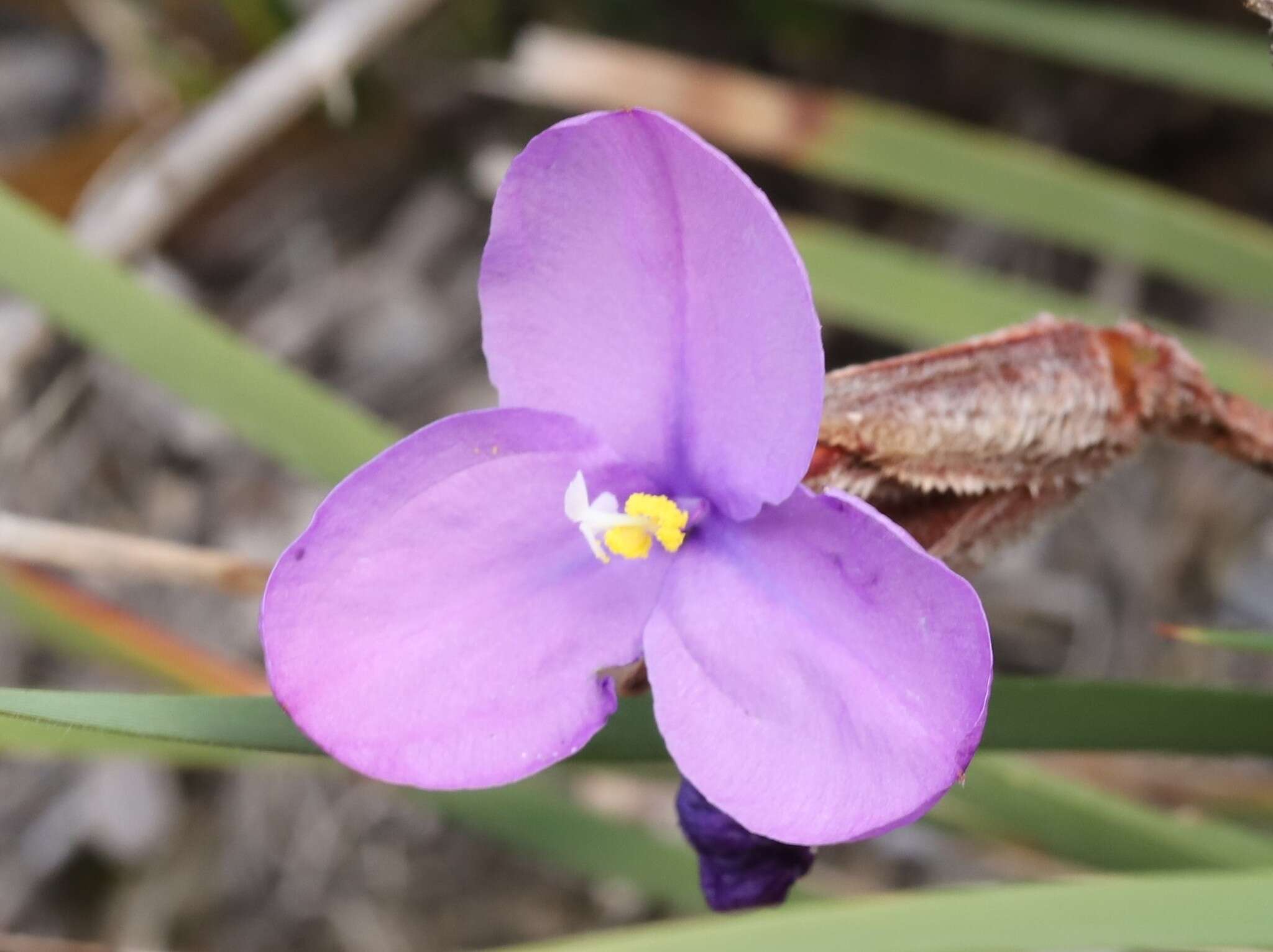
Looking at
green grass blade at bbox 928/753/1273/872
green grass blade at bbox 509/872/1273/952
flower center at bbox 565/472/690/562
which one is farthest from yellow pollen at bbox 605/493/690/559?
green grass blade at bbox 928/753/1273/872

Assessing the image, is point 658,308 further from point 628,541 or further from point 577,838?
point 577,838

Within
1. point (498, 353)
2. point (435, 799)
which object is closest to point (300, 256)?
point (435, 799)

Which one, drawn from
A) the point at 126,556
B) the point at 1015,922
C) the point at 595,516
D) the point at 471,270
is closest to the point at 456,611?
the point at 595,516

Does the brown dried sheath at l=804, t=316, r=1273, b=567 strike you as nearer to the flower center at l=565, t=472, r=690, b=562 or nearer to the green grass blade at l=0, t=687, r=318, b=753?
the flower center at l=565, t=472, r=690, b=562

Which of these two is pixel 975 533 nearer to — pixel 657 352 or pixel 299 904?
pixel 657 352

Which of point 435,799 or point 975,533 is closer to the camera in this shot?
point 975,533
